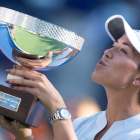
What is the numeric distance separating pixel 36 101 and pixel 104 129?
338 mm

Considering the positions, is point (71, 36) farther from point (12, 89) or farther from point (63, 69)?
point (63, 69)

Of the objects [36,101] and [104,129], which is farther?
[104,129]

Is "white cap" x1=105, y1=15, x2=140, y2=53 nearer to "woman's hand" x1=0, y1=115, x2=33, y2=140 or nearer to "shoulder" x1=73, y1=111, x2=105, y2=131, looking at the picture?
"shoulder" x1=73, y1=111, x2=105, y2=131

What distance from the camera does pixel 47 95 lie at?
105 cm

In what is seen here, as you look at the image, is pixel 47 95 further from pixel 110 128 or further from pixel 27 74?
pixel 110 128

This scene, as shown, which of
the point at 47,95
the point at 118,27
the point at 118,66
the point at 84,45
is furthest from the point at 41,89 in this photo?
the point at 84,45

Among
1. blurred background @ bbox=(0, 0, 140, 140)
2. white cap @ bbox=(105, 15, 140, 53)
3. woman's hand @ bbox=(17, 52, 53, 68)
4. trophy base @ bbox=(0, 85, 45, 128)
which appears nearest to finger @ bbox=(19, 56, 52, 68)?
woman's hand @ bbox=(17, 52, 53, 68)

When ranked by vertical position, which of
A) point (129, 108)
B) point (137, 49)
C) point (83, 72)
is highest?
point (137, 49)

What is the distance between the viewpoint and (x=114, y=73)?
1202 millimetres

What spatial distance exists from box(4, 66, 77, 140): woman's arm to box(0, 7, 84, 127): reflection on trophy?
0.08 ft

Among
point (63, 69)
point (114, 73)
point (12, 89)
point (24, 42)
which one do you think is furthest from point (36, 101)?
point (63, 69)

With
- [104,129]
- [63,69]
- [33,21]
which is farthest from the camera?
[63,69]

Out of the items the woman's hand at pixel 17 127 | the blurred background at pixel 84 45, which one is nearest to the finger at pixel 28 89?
the woman's hand at pixel 17 127

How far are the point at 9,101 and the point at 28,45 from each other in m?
0.20
